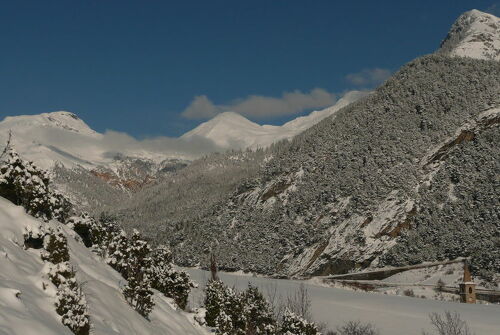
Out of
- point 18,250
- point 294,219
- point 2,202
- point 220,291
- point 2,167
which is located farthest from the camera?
point 294,219

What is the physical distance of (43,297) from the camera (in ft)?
69.0

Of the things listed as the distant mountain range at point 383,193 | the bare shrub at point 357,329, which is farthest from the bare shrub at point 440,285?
the bare shrub at point 357,329

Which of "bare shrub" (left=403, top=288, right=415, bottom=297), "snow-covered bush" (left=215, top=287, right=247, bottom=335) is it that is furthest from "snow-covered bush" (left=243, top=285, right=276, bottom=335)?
"bare shrub" (left=403, top=288, right=415, bottom=297)

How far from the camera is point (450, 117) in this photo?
156500mm

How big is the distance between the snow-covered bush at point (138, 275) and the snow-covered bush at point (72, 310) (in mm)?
8327

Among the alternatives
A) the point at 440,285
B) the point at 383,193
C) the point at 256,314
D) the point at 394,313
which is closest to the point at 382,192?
the point at 383,193

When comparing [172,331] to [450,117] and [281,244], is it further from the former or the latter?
[450,117]

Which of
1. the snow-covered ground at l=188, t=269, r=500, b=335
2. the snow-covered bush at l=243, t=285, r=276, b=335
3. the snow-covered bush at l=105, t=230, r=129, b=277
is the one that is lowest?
the snow-covered ground at l=188, t=269, r=500, b=335

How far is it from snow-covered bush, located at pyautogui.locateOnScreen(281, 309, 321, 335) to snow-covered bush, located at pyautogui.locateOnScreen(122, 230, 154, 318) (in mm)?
9531

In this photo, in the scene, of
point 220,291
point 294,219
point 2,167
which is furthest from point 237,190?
point 2,167

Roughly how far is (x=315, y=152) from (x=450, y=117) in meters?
43.9

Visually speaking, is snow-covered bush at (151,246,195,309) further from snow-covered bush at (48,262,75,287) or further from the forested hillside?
the forested hillside

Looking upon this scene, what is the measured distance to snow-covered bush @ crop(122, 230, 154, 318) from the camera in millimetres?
29203

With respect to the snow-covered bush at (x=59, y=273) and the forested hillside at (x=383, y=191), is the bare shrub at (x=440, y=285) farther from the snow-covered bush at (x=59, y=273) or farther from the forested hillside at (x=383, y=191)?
the snow-covered bush at (x=59, y=273)
